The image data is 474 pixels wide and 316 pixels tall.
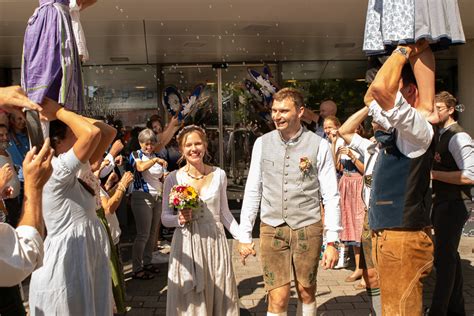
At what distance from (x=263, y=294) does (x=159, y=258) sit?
2.27m

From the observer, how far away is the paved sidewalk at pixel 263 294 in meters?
5.20

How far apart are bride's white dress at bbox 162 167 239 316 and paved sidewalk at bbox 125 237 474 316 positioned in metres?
0.92

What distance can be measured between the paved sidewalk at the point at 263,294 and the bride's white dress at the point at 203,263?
3.02 feet

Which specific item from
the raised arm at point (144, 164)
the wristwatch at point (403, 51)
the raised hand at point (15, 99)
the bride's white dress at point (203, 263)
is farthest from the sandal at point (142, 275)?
the wristwatch at point (403, 51)

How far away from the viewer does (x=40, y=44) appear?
8.80ft

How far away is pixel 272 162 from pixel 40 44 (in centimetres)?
194

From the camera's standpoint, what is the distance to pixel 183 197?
4070 millimetres

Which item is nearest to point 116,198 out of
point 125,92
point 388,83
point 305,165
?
point 305,165

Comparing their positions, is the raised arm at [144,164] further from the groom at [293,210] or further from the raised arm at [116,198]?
the groom at [293,210]

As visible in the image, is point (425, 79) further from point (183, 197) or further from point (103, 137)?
point (183, 197)

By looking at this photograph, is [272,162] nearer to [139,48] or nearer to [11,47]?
[139,48]

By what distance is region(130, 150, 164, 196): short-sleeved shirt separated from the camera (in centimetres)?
675

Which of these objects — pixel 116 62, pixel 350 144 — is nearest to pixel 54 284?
pixel 350 144

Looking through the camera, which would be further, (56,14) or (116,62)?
(116,62)
